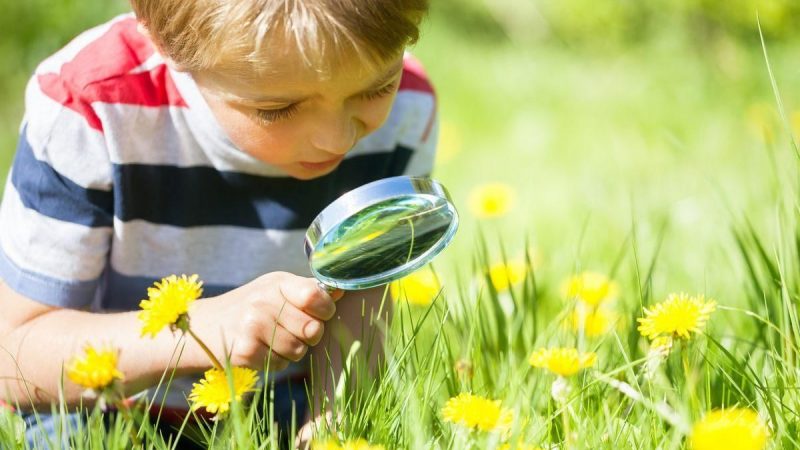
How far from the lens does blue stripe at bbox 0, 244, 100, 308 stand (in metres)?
1.65

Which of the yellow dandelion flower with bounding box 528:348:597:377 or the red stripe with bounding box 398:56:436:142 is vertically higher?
the red stripe with bounding box 398:56:436:142

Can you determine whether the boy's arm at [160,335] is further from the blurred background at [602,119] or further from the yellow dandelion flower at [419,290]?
the blurred background at [602,119]

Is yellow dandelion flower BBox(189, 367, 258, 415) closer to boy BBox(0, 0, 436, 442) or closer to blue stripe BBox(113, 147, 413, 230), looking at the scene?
boy BBox(0, 0, 436, 442)

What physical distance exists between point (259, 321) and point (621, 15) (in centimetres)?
327

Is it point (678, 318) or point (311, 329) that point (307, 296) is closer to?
point (311, 329)

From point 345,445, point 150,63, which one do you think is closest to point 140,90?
point 150,63

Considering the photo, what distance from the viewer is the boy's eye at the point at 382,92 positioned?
1492mm

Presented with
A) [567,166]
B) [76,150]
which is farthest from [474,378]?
[567,166]

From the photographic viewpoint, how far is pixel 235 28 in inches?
53.8

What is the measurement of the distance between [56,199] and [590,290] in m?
0.93

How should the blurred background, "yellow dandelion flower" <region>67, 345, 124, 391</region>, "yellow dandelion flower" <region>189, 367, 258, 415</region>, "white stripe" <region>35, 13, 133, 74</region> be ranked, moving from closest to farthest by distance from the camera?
"yellow dandelion flower" <region>67, 345, 124, 391</region> < "yellow dandelion flower" <region>189, 367, 258, 415</region> < "white stripe" <region>35, 13, 133, 74</region> < the blurred background

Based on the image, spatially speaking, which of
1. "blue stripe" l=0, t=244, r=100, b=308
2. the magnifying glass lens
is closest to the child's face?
the magnifying glass lens

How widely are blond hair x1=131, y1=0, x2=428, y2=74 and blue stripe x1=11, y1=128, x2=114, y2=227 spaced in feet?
1.09

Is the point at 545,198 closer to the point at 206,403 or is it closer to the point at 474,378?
the point at 474,378
